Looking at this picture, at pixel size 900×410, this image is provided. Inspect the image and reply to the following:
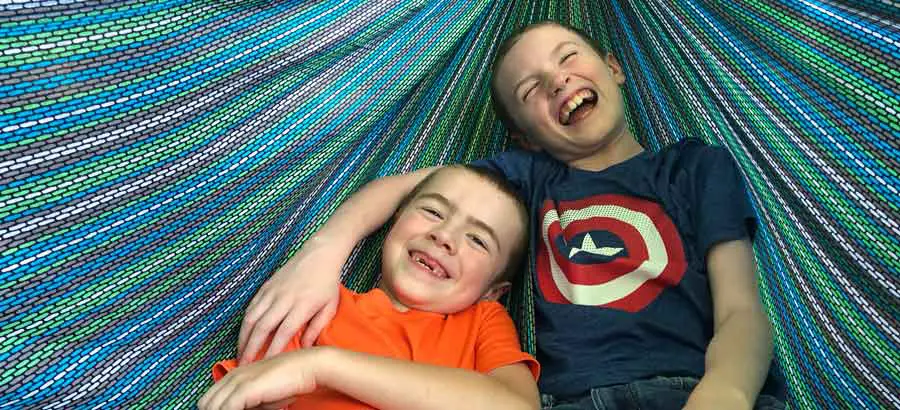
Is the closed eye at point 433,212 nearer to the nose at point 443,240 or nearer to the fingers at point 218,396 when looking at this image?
the nose at point 443,240

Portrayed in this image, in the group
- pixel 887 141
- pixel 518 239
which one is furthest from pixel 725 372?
pixel 518 239

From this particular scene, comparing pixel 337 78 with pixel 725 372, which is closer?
pixel 725 372

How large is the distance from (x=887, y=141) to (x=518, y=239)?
0.55m

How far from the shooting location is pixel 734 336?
919 mm

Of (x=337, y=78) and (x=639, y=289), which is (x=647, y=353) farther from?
(x=337, y=78)

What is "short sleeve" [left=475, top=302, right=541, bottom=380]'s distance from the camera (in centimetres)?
103

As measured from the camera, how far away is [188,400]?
3.05ft

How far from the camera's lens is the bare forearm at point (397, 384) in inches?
34.1

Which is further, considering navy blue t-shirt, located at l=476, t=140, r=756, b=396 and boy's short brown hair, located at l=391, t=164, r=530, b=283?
boy's short brown hair, located at l=391, t=164, r=530, b=283

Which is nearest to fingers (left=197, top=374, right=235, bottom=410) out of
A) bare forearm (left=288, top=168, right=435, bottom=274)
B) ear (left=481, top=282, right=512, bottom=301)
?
bare forearm (left=288, top=168, right=435, bottom=274)

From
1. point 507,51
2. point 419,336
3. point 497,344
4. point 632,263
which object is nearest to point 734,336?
point 632,263

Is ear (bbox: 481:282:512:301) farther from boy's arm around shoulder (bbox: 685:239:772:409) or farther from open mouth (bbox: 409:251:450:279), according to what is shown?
boy's arm around shoulder (bbox: 685:239:772:409)

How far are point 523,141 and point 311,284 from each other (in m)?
0.54

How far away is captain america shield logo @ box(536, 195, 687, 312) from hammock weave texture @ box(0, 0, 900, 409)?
91 mm
